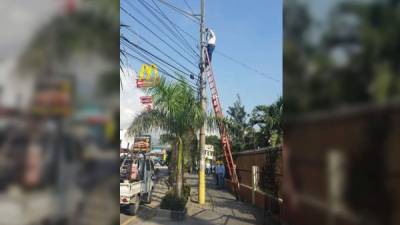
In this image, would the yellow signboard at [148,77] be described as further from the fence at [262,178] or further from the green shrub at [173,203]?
the fence at [262,178]

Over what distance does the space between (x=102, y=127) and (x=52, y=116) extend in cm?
15

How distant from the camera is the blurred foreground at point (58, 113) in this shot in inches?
43.9

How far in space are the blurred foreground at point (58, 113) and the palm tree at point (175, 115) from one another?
31.8 ft

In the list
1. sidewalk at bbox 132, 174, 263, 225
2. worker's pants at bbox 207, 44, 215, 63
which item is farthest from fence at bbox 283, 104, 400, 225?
worker's pants at bbox 207, 44, 215, 63

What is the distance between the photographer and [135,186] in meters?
10.8

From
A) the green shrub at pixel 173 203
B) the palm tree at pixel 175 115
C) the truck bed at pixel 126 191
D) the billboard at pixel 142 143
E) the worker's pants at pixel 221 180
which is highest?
the palm tree at pixel 175 115

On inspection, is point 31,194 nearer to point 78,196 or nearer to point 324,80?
point 78,196

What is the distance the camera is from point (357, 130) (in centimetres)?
75

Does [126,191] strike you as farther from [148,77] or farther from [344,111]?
[344,111]

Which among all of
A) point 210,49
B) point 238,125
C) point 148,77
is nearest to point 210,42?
point 210,49

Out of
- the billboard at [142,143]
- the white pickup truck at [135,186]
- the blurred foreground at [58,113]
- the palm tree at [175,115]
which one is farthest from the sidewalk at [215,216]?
the blurred foreground at [58,113]

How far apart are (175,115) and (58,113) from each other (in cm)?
1034

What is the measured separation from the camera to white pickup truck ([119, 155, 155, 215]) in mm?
10008

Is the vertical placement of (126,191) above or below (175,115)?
below
